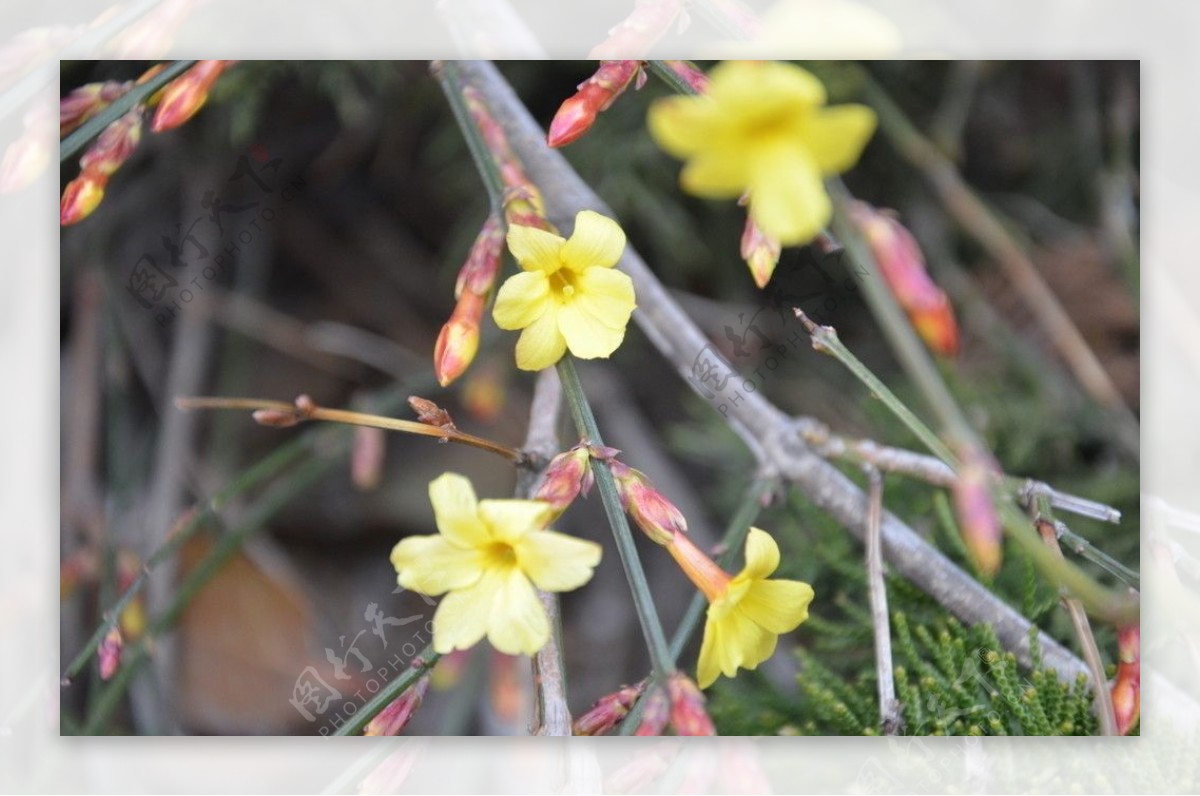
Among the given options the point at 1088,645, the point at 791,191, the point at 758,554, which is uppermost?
the point at 791,191

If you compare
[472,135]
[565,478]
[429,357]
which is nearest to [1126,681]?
[565,478]

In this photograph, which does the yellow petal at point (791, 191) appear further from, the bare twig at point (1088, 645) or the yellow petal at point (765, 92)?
the bare twig at point (1088, 645)

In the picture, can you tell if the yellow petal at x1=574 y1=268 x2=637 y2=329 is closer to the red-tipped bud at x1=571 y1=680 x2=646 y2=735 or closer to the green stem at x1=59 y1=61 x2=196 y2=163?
the red-tipped bud at x1=571 y1=680 x2=646 y2=735

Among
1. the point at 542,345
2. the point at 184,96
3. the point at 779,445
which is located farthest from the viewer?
the point at 779,445

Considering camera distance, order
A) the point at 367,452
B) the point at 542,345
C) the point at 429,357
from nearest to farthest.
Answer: the point at 542,345, the point at 367,452, the point at 429,357

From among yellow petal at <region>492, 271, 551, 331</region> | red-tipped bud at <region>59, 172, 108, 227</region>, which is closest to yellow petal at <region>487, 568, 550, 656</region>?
yellow petal at <region>492, 271, 551, 331</region>

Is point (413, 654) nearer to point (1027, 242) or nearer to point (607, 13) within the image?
point (607, 13)

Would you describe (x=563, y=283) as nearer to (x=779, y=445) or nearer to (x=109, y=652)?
(x=779, y=445)
